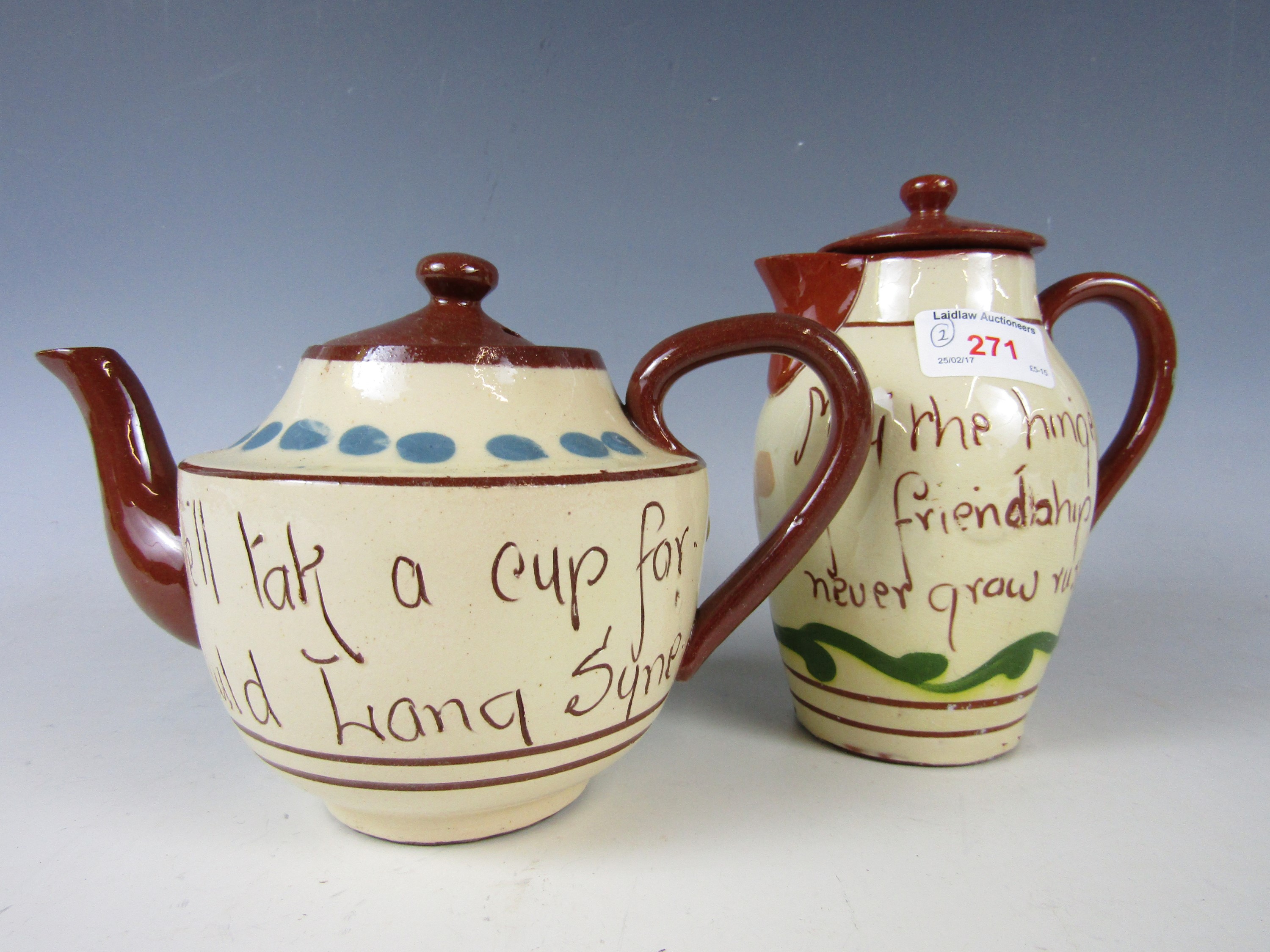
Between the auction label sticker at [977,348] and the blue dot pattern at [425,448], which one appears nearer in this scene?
the blue dot pattern at [425,448]

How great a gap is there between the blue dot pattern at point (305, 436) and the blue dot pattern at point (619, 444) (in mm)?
275

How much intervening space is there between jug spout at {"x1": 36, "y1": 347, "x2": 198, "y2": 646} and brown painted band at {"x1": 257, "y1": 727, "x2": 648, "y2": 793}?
225mm

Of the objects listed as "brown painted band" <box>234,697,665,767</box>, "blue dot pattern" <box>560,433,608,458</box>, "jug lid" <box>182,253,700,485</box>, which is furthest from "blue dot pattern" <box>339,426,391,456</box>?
"brown painted band" <box>234,697,665,767</box>

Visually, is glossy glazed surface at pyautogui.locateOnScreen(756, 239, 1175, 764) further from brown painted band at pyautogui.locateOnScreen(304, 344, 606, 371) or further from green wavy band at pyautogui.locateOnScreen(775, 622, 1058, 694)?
brown painted band at pyautogui.locateOnScreen(304, 344, 606, 371)

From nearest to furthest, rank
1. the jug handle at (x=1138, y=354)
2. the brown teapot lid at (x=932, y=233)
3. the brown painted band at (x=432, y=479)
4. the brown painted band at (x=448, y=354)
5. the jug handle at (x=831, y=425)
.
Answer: the brown painted band at (x=432, y=479), the brown painted band at (x=448, y=354), the jug handle at (x=831, y=425), the brown teapot lid at (x=932, y=233), the jug handle at (x=1138, y=354)

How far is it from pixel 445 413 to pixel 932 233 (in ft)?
2.15

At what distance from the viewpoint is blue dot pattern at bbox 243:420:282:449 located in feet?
3.30

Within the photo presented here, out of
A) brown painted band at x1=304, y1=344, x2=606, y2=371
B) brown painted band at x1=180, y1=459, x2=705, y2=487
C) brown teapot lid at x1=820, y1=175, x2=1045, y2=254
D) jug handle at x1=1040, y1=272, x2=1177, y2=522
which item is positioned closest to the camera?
brown painted band at x1=180, y1=459, x2=705, y2=487

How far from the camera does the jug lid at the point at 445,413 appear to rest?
36.4 inches

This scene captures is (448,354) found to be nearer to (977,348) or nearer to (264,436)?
(264,436)

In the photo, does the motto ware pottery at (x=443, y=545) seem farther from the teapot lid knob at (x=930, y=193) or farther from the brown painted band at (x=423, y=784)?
the teapot lid knob at (x=930, y=193)

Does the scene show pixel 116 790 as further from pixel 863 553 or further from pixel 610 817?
pixel 863 553

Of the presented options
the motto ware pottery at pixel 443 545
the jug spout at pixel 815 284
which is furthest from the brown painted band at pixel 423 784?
the jug spout at pixel 815 284

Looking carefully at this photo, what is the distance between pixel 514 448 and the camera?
95 centimetres
